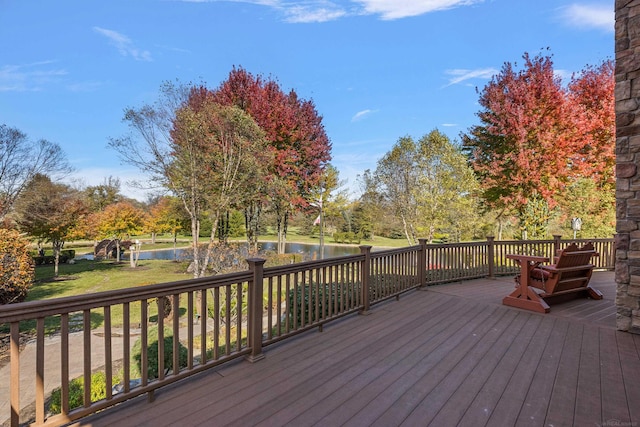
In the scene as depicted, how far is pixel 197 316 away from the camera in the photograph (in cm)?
913

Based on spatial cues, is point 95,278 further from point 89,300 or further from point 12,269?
point 89,300

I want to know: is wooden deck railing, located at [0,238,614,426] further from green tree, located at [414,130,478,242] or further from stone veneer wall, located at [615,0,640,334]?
green tree, located at [414,130,478,242]

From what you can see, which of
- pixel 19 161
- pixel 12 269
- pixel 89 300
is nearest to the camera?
pixel 89 300

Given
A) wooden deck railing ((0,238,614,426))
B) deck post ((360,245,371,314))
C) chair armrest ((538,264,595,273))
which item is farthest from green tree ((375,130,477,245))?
deck post ((360,245,371,314))

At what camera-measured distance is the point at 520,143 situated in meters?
10.9

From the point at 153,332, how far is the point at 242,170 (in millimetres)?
8006

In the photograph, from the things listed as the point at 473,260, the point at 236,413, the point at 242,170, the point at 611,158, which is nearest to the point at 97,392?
the point at 236,413

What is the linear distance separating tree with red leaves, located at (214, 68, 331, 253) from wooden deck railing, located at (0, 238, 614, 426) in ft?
24.2

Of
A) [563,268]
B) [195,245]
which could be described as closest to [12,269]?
[195,245]

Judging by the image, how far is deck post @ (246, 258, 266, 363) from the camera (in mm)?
2615

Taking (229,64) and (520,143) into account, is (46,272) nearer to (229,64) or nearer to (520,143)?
(229,64)

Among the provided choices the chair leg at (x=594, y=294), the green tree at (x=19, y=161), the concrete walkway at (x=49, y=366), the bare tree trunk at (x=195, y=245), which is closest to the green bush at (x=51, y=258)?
the green tree at (x=19, y=161)

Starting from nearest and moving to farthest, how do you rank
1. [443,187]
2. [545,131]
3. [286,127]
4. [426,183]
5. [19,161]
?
[545,131]
[19,161]
[443,187]
[426,183]
[286,127]

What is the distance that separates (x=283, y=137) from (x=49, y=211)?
12097 mm
